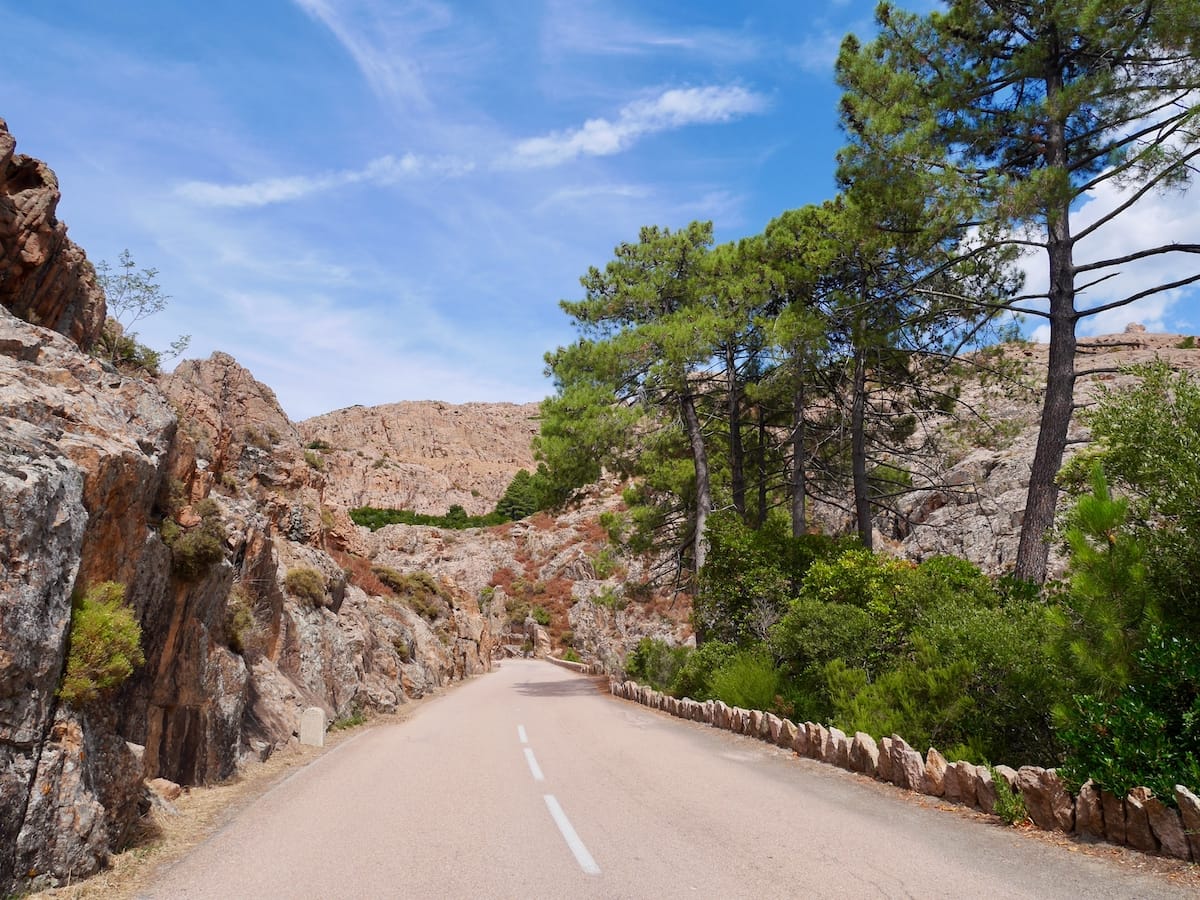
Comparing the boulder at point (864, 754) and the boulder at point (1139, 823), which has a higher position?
the boulder at point (1139, 823)

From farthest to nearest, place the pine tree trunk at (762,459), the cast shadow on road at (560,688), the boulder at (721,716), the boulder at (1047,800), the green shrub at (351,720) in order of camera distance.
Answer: the cast shadow on road at (560,688) → the pine tree trunk at (762,459) → the green shrub at (351,720) → the boulder at (721,716) → the boulder at (1047,800)

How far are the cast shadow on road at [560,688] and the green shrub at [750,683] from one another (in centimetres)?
933

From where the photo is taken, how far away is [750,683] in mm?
15086

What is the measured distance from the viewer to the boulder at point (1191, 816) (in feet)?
18.1

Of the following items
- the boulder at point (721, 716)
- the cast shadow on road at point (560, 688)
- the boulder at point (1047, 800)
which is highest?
the boulder at point (1047, 800)

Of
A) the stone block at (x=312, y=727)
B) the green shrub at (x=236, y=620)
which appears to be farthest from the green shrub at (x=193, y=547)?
the stone block at (x=312, y=727)

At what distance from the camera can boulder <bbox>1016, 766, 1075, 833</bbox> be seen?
21.7 feet

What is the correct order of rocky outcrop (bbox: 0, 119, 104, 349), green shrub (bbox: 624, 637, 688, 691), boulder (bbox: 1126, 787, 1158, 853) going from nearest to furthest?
boulder (bbox: 1126, 787, 1158, 853) < rocky outcrop (bbox: 0, 119, 104, 349) < green shrub (bbox: 624, 637, 688, 691)

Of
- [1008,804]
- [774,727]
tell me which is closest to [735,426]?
[774,727]

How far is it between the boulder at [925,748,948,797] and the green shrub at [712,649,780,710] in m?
5.87

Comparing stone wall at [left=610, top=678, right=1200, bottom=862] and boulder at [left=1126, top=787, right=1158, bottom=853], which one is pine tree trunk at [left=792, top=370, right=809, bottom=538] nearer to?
stone wall at [left=610, top=678, right=1200, bottom=862]

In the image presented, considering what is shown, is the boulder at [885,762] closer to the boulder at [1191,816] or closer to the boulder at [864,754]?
the boulder at [864,754]

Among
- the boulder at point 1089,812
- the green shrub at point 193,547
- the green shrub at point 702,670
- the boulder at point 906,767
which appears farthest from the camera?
the green shrub at point 702,670

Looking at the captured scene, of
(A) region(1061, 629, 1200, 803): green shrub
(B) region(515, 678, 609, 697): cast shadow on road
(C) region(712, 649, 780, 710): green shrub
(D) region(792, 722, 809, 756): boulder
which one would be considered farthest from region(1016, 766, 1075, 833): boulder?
(B) region(515, 678, 609, 697): cast shadow on road
